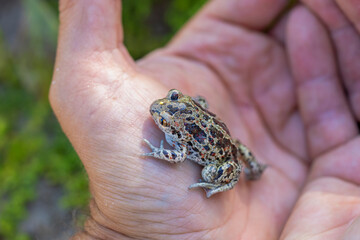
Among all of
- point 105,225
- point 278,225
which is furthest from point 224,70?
point 105,225

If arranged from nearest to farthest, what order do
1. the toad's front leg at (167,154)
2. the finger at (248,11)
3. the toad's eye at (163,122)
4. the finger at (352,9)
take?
the toad's front leg at (167,154) → the toad's eye at (163,122) → the finger at (352,9) → the finger at (248,11)

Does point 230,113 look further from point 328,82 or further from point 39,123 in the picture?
point 39,123

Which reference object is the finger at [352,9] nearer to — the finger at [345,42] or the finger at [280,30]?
the finger at [345,42]

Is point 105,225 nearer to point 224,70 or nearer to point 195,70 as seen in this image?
point 195,70

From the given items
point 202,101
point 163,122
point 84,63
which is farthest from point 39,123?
point 163,122

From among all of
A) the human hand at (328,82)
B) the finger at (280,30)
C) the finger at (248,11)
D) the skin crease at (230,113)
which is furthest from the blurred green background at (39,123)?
the human hand at (328,82)

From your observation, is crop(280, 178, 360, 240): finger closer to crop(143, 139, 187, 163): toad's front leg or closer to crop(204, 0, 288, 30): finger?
crop(143, 139, 187, 163): toad's front leg

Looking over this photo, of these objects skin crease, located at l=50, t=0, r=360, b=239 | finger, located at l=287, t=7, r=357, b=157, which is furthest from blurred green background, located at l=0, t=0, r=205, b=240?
finger, located at l=287, t=7, r=357, b=157
